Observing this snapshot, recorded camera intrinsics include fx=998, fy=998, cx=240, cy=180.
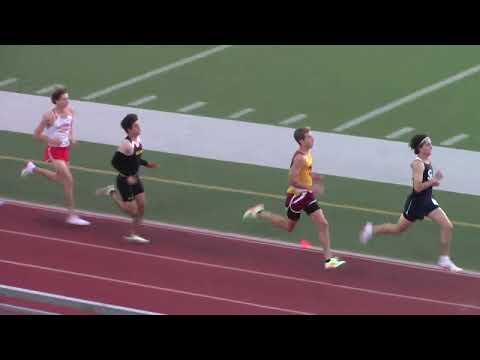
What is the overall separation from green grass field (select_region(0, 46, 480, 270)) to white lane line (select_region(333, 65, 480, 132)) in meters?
0.13

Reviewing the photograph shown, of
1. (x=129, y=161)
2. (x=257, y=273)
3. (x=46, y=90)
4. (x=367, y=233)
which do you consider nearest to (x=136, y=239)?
(x=129, y=161)

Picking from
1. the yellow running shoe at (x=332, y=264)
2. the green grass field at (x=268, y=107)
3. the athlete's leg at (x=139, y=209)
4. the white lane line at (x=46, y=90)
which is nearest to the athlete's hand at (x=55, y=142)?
the athlete's leg at (x=139, y=209)

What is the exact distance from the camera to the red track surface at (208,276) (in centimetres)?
1107

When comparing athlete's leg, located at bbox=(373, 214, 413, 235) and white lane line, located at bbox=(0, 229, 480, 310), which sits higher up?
athlete's leg, located at bbox=(373, 214, 413, 235)

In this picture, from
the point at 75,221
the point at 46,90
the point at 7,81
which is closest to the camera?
the point at 75,221

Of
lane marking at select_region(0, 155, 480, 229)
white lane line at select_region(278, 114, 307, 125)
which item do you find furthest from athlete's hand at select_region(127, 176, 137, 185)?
white lane line at select_region(278, 114, 307, 125)

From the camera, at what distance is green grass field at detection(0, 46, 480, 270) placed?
14.2 m

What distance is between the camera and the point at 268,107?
725 inches

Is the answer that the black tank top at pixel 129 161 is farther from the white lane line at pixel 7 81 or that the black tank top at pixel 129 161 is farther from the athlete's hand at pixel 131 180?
the white lane line at pixel 7 81

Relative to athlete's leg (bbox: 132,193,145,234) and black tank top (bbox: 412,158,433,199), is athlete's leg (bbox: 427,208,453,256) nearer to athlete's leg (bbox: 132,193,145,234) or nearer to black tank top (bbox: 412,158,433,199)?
black tank top (bbox: 412,158,433,199)

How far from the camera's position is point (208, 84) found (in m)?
19.5

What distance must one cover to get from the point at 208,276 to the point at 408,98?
7.82m

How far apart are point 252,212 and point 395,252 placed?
1947mm

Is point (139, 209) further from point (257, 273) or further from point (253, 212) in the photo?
point (257, 273)
